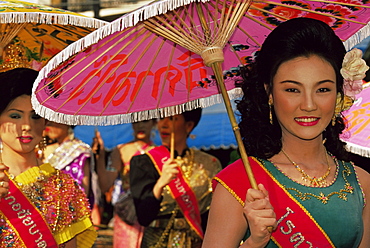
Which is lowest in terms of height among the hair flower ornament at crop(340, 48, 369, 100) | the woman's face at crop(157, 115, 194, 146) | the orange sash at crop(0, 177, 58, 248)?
the woman's face at crop(157, 115, 194, 146)

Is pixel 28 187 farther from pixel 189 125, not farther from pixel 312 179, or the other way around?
pixel 189 125

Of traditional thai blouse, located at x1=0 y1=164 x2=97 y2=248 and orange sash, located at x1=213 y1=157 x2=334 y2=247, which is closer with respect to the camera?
orange sash, located at x1=213 y1=157 x2=334 y2=247

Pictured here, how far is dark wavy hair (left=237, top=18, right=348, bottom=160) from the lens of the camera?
310 cm

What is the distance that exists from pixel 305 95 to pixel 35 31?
227 cm

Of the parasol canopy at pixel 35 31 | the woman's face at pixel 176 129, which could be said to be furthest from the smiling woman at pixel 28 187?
the woman's face at pixel 176 129

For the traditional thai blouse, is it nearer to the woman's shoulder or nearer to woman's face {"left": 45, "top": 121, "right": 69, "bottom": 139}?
the woman's shoulder

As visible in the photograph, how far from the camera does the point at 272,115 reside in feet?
10.5

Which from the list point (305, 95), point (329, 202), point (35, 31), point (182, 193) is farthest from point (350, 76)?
point (182, 193)

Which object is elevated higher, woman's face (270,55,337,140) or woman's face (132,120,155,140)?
woman's face (270,55,337,140)

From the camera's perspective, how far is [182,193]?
624 cm

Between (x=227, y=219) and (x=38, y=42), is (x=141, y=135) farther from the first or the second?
(x=227, y=219)

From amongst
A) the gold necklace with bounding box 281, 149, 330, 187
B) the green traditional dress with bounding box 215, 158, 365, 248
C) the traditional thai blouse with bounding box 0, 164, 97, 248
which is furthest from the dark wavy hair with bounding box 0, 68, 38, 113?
the gold necklace with bounding box 281, 149, 330, 187

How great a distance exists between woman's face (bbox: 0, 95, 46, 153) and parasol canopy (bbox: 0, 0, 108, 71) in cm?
28

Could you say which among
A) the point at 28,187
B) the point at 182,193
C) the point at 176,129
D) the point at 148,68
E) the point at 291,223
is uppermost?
the point at 148,68
